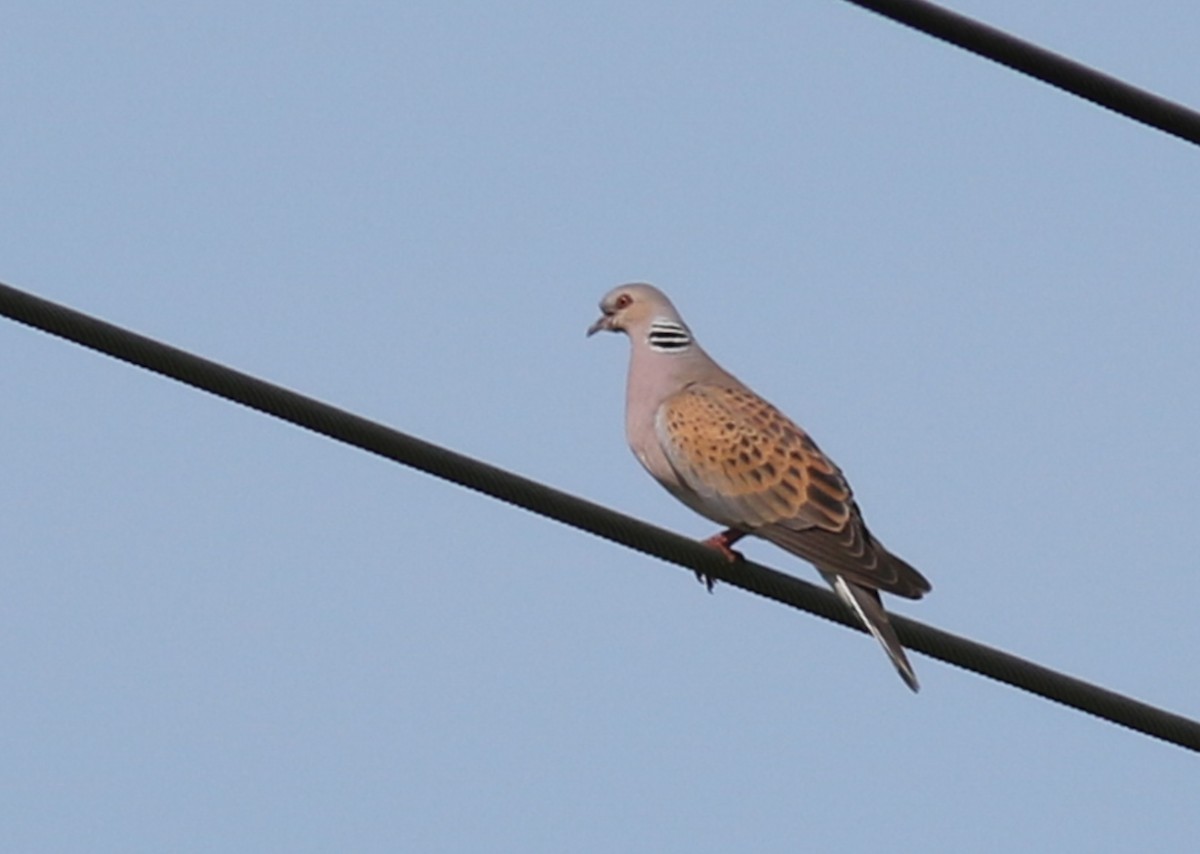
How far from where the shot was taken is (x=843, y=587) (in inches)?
310

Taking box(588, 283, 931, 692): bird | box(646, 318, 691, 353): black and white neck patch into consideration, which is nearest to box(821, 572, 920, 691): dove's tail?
box(588, 283, 931, 692): bird

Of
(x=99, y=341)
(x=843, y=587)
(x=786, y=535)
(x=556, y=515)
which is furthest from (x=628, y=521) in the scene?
(x=786, y=535)

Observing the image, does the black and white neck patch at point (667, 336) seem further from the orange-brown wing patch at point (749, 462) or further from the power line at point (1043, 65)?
the power line at point (1043, 65)

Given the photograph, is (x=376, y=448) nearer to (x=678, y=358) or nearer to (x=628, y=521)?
(x=628, y=521)

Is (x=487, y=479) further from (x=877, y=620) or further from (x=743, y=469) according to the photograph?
(x=743, y=469)

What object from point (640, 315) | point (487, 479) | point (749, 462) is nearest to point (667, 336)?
point (640, 315)

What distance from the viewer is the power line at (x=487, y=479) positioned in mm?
5301

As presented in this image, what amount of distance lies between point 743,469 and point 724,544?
0.41 m

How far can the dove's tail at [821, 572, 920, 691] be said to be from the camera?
7.25 meters

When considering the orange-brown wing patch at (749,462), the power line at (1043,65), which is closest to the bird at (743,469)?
the orange-brown wing patch at (749,462)

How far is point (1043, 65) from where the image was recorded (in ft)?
17.2

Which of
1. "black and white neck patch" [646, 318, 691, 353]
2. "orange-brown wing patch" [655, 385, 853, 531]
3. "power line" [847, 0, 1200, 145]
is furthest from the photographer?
"black and white neck patch" [646, 318, 691, 353]

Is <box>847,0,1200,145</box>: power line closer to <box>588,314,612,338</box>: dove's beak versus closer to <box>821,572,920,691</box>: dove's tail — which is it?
<box>821,572,920,691</box>: dove's tail

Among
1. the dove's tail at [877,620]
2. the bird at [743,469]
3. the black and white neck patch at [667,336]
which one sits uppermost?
the black and white neck patch at [667,336]
